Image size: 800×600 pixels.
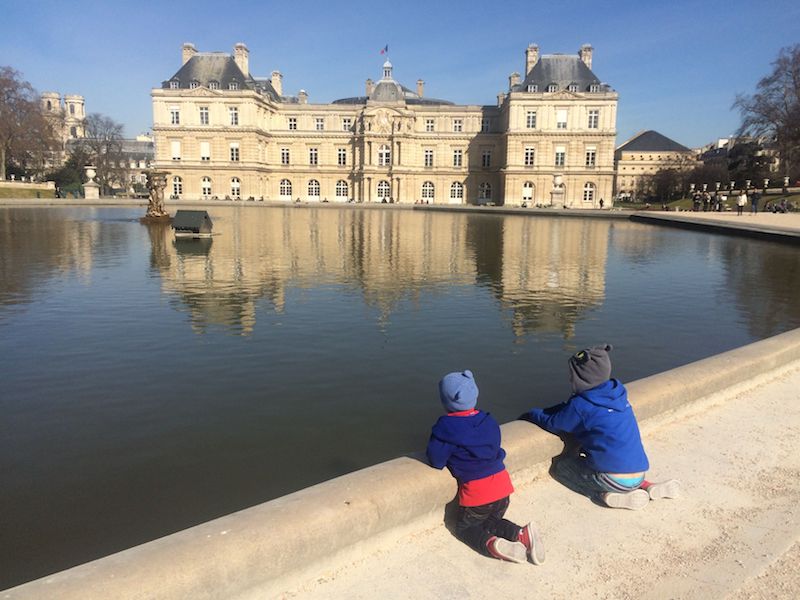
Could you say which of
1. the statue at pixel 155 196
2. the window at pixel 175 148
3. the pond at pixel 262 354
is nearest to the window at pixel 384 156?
the window at pixel 175 148

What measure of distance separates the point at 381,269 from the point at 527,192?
2314 inches

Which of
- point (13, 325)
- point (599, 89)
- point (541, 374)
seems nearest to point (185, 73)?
point (599, 89)

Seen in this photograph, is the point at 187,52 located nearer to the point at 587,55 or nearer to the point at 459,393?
the point at 587,55

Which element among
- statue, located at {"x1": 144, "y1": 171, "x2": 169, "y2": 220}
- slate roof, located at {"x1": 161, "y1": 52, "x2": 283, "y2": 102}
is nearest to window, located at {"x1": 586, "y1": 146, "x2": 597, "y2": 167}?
slate roof, located at {"x1": 161, "y1": 52, "x2": 283, "y2": 102}

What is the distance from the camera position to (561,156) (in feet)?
234

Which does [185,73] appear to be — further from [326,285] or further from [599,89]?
[326,285]

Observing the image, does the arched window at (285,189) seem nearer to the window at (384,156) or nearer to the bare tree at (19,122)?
the window at (384,156)

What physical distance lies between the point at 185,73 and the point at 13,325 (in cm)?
7155

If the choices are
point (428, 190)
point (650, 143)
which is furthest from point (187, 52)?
point (650, 143)

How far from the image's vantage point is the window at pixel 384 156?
253 feet

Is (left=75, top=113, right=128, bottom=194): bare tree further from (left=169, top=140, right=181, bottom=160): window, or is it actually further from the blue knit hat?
the blue knit hat

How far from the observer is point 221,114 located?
72.8m

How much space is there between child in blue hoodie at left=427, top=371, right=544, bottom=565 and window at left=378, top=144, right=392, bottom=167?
7549 centimetres

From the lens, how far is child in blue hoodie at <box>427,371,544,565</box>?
3918 millimetres
